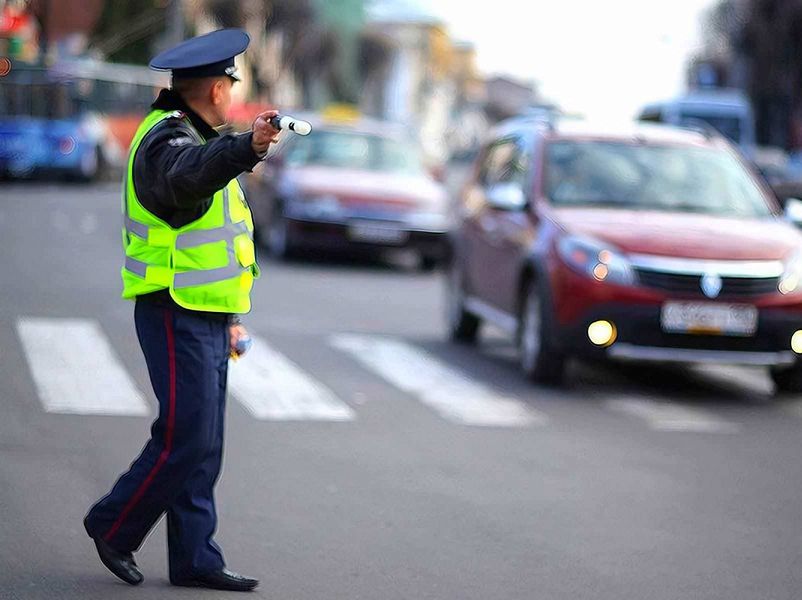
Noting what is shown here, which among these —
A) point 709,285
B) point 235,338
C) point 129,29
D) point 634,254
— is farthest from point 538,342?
point 129,29

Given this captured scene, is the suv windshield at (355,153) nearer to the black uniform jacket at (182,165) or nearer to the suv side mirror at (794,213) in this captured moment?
the suv side mirror at (794,213)

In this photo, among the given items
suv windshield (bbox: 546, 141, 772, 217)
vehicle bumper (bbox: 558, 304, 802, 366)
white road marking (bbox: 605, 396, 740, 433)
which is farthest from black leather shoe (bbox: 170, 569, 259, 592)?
suv windshield (bbox: 546, 141, 772, 217)

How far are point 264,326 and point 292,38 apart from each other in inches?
3192

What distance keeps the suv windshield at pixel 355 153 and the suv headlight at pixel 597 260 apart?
34.1 ft

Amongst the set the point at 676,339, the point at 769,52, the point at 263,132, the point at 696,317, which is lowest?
the point at 769,52

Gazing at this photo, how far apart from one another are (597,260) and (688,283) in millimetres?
554

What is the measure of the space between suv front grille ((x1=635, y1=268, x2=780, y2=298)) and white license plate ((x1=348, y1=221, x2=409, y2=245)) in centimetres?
980

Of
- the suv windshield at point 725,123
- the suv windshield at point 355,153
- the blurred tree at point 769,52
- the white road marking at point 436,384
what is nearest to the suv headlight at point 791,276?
the white road marking at point 436,384

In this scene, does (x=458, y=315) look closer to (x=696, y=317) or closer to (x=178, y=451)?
(x=696, y=317)

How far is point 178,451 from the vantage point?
17.9ft

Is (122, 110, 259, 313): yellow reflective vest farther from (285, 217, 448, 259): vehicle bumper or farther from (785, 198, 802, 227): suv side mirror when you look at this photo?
(285, 217, 448, 259): vehicle bumper

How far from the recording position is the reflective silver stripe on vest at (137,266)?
5492 millimetres

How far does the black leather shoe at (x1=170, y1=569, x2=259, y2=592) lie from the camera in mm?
5645

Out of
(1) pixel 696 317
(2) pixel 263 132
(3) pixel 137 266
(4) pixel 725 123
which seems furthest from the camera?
(4) pixel 725 123
